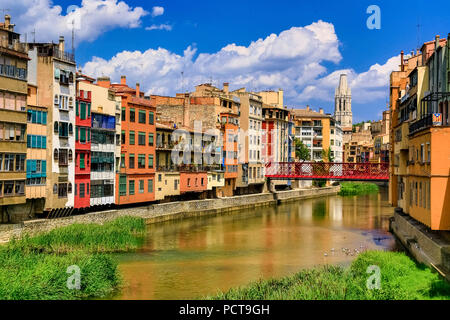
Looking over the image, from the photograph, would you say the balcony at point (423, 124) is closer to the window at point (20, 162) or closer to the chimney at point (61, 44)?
the window at point (20, 162)

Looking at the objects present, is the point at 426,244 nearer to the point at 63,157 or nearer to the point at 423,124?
the point at 423,124

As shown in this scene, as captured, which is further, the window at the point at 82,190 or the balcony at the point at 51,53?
the window at the point at 82,190

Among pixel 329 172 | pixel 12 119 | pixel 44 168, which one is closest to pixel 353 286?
pixel 12 119

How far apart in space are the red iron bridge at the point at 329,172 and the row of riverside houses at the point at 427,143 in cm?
2540

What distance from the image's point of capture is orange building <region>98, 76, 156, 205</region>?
54.2 meters

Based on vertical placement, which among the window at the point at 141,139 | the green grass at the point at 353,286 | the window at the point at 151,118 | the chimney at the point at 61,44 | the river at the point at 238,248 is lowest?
the river at the point at 238,248

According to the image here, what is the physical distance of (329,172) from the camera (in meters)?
86.6

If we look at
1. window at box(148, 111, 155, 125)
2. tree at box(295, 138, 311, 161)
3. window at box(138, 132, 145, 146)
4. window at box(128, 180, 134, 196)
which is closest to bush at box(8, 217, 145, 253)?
window at box(128, 180, 134, 196)

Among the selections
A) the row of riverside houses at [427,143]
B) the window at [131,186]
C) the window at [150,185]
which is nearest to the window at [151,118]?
the window at [150,185]

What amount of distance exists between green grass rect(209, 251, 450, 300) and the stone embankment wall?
1875 centimetres

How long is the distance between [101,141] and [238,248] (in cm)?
1639

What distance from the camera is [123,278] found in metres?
30.2

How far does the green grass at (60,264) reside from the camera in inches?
953

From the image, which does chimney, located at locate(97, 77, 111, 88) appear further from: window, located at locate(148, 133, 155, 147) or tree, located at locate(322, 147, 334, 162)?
tree, located at locate(322, 147, 334, 162)
